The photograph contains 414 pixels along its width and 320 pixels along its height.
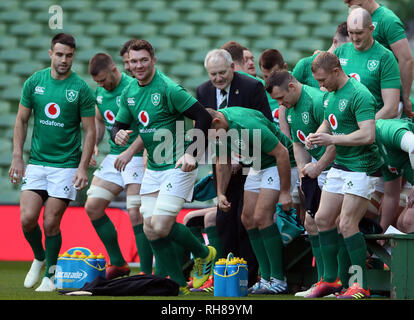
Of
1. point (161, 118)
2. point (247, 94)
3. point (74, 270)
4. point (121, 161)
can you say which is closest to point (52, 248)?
point (74, 270)

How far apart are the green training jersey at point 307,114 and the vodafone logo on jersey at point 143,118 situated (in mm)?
1049

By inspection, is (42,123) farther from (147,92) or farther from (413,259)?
(413,259)

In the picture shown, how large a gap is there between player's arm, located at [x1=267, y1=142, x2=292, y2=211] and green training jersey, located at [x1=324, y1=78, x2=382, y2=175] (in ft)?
1.62

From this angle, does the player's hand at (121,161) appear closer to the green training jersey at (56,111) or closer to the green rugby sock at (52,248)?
the green training jersey at (56,111)

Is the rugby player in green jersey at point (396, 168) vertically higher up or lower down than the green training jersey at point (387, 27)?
lower down

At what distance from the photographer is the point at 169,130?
5.31 metres

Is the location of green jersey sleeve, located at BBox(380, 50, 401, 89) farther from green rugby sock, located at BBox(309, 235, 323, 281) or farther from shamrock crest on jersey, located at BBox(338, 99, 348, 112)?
green rugby sock, located at BBox(309, 235, 323, 281)

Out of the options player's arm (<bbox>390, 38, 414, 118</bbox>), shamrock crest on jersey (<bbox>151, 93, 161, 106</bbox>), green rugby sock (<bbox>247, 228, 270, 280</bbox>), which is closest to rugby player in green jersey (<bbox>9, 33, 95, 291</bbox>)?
shamrock crest on jersey (<bbox>151, 93, 161, 106</bbox>)

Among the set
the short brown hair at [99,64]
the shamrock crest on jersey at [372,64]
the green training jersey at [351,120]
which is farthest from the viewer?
the short brown hair at [99,64]

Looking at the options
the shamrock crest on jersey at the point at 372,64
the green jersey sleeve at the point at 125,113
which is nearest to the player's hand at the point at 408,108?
the shamrock crest on jersey at the point at 372,64

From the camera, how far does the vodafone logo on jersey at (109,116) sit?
6.62 m

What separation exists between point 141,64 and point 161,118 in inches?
15.9

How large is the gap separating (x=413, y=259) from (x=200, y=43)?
8579mm
